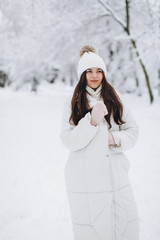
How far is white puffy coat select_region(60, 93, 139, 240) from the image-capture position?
1.40 meters

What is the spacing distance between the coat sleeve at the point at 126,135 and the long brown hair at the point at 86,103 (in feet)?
0.20

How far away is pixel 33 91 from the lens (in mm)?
24125

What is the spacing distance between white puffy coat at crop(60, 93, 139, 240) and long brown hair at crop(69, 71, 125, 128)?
0.09 m

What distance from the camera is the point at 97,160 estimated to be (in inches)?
55.1

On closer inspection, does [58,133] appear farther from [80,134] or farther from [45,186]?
[80,134]

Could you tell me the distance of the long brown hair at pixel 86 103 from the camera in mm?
1486

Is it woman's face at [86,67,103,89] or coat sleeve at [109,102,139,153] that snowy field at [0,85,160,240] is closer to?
coat sleeve at [109,102,139,153]

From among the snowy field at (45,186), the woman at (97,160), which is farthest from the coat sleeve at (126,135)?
the snowy field at (45,186)

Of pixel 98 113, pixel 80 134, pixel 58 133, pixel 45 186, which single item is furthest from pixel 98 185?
pixel 58 133

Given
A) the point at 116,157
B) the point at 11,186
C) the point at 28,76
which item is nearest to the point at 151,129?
the point at 11,186

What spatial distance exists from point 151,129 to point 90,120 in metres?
5.69

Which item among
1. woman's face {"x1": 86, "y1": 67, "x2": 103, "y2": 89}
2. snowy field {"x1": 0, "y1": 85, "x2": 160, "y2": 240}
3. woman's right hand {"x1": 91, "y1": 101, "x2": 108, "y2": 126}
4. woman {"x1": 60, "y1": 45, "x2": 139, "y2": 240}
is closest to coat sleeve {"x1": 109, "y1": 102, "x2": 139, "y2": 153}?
woman {"x1": 60, "y1": 45, "x2": 139, "y2": 240}

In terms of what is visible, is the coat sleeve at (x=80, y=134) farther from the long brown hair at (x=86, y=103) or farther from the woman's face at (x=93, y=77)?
the woman's face at (x=93, y=77)

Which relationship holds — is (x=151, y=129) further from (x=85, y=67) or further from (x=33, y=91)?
(x=33, y=91)
